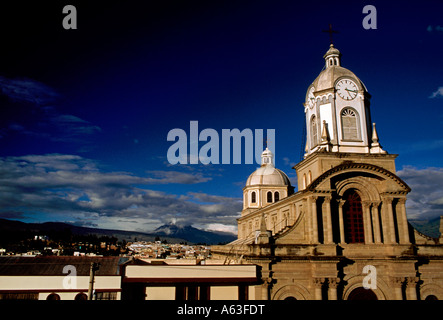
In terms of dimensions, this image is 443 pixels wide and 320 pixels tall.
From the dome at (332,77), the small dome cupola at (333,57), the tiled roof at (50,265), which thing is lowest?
the tiled roof at (50,265)

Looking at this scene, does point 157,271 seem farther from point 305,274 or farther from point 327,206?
point 327,206

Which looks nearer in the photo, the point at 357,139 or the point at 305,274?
the point at 305,274

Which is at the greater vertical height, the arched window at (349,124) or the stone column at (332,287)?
the arched window at (349,124)

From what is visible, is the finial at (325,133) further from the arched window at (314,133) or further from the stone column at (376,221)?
the stone column at (376,221)

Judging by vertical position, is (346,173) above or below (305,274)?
above

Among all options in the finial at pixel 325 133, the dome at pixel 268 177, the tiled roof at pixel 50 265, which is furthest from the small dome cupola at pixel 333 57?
the tiled roof at pixel 50 265

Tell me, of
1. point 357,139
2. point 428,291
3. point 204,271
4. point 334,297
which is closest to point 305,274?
point 334,297

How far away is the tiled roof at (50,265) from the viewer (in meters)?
26.1

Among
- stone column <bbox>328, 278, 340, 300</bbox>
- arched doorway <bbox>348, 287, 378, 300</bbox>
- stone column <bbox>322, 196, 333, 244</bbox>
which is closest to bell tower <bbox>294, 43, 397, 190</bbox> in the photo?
stone column <bbox>322, 196, 333, 244</bbox>

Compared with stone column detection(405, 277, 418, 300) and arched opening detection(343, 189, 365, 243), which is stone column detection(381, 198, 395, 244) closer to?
arched opening detection(343, 189, 365, 243)

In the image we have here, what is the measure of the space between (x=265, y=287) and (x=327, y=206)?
838 centimetres

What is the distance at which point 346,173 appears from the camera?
28766 mm

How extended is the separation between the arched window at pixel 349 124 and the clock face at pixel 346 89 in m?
1.31
